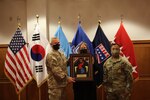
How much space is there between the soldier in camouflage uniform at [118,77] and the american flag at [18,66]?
169 cm

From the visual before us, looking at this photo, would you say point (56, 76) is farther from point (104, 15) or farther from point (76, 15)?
point (104, 15)

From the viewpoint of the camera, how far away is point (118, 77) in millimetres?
4020

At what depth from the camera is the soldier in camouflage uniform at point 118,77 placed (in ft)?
13.1

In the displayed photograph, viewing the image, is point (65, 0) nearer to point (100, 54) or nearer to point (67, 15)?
point (67, 15)

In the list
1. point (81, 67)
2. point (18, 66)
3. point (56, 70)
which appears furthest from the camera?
point (18, 66)

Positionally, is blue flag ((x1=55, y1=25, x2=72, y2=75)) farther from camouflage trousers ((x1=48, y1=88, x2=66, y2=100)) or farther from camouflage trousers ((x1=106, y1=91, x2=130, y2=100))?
camouflage trousers ((x1=106, y1=91, x2=130, y2=100))

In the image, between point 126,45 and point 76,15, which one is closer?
point 126,45

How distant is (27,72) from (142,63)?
2359 millimetres

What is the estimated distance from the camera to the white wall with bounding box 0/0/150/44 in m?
5.38

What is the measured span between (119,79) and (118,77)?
1.4 inches

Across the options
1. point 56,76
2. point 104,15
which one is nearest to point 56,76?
point 56,76

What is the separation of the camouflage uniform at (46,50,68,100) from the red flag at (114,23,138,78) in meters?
1.47

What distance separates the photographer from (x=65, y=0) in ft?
18.2

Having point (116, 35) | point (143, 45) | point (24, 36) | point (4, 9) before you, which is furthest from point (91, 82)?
point (4, 9)
